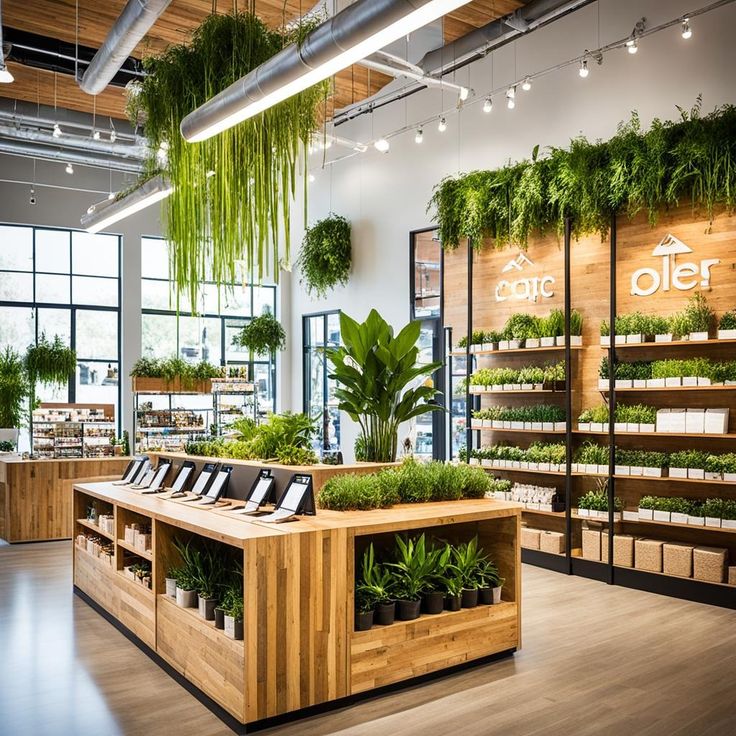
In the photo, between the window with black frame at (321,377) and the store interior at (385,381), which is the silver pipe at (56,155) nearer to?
the store interior at (385,381)

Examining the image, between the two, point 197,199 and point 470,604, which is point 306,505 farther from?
point 197,199

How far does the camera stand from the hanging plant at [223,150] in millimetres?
3721

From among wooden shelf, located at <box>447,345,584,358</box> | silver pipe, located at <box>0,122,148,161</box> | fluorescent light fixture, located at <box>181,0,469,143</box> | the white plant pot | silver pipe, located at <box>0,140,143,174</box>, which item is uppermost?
silver pipe, located at <box>0,140,143,174</box>

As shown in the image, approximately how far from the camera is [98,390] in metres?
12.4

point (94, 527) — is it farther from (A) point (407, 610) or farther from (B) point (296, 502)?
(A) point (407, 610)

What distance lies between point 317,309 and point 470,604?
9362mm

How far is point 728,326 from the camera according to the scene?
6.02 meters

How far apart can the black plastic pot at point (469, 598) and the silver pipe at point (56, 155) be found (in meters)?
8.67

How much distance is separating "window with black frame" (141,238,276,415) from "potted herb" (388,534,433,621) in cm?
873

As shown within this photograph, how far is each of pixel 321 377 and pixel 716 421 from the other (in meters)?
8.11

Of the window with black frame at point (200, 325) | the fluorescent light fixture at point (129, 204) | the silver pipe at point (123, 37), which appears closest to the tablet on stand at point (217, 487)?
the fluorescent light fixture at point (129, 204)

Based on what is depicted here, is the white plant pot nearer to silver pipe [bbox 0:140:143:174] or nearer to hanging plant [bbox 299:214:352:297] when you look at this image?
hanging plant [bbox 299:214:352:297]

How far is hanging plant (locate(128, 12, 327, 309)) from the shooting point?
146 inches

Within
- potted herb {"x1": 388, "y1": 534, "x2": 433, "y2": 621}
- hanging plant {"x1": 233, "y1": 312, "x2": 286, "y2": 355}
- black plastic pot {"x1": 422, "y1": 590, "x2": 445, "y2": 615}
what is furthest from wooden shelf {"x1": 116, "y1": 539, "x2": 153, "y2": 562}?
hanging plant {"x1": 233, "y1": 312, "x2": 286, "y2": 355}
